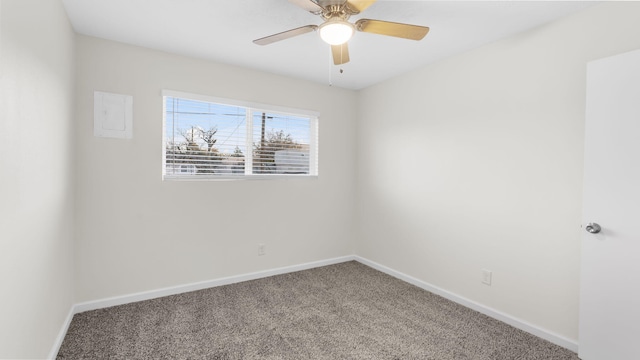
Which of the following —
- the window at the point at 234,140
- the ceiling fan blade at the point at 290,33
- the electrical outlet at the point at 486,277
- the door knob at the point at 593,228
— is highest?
the ceiling fan blade at the point at 290,33

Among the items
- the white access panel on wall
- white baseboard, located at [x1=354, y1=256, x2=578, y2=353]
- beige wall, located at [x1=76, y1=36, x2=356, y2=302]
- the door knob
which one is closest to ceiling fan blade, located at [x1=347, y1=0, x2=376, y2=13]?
beige wall, located at [x1=76, y1=36, x2=356, y2=302]

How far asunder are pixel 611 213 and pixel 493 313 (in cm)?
124

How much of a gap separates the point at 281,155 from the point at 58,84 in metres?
2.16

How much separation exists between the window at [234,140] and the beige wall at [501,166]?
109cm

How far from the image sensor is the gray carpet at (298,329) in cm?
212

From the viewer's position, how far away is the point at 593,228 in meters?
2.01

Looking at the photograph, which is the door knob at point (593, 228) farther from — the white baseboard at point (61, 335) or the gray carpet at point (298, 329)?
the white baseboard at point (61, 335)

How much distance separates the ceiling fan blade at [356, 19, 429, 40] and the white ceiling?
8.8 inches

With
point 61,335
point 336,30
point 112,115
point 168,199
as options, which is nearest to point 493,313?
point 336,30

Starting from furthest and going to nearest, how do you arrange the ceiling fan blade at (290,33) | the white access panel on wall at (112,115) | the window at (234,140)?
the window at (234,140) < the white access panel on wall at (112,115) < the ceiling fan blade at (290,33)

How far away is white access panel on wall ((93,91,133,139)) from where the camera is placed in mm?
2680

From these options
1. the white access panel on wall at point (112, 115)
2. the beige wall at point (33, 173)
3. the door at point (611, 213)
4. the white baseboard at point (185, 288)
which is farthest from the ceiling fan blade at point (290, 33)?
the white baseboard at point (185, 288)

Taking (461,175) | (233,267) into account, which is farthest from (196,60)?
(461,175)

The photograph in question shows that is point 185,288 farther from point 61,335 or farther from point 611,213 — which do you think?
point 611,213
